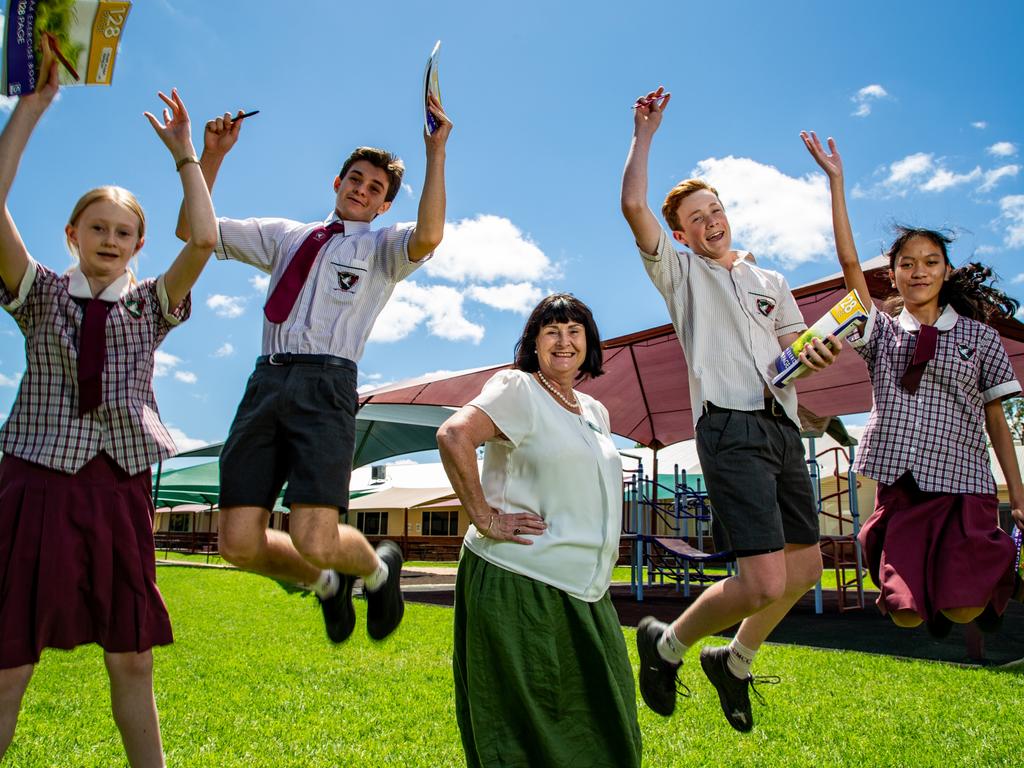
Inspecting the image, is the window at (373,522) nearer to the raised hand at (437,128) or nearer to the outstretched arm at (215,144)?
the outstretched arm at (215,144)

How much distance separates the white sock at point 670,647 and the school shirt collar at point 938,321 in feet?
5.00

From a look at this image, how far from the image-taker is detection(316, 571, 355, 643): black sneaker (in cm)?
283

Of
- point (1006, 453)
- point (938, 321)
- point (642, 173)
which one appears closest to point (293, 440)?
point (642, 173)

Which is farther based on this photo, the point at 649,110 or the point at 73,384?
the point at 649,110

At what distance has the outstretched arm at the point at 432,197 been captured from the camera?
2.77 metres

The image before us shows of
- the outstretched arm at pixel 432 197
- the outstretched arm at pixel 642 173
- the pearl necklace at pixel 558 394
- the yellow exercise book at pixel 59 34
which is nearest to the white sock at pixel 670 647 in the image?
the pearl necklace at pixel 558 394

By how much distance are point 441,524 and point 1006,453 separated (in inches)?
1199

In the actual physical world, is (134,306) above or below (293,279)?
below

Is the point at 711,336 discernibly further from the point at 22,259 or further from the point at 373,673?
the point at 373,673

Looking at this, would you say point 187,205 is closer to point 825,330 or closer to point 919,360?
point 825,330

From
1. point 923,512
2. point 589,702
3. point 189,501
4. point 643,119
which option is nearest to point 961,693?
point 923,512

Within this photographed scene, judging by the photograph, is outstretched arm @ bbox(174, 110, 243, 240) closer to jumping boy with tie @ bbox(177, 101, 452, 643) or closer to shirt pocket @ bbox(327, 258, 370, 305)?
jumping boy with tie @ bbox(177, 101, 452, 643)

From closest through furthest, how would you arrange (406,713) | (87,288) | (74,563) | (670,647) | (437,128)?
1. (74,563)
2. (87,288)
3. (437,128)
4. (670,647)
5. (406,713)

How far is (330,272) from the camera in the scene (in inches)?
113
